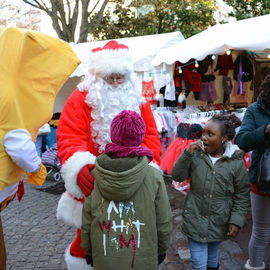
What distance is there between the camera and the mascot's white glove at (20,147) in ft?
5.99

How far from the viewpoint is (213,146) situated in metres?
2.37

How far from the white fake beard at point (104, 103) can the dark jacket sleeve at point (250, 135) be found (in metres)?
0.92

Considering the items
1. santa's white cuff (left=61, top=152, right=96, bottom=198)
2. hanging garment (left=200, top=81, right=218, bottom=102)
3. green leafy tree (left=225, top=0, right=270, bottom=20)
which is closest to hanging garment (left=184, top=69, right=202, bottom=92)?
hanging garment (left=200, top=81, right=218, bottom=102)

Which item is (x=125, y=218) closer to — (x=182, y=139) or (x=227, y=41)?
(x=182, y=139)

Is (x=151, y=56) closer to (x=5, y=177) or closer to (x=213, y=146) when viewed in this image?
(x=213, y=146)

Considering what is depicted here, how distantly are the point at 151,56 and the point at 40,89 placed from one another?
6094 mm

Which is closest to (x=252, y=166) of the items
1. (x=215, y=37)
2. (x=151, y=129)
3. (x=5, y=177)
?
(x=151, y=129)

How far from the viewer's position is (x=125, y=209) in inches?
67.7

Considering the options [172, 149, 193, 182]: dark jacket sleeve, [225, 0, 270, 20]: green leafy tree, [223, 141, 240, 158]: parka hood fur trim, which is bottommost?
[172, 149, 193, 182]: dark jacket sleeve

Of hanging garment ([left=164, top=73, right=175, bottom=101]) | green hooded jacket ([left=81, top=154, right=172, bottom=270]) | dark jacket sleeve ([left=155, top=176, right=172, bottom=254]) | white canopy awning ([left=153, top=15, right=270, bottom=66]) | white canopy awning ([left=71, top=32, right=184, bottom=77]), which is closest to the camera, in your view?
green hooded jacket ([left=81, top=154, right=172, bottom=270])

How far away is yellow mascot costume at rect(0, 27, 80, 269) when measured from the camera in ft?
6.04

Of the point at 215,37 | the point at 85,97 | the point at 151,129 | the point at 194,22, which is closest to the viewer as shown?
the point at 85,97

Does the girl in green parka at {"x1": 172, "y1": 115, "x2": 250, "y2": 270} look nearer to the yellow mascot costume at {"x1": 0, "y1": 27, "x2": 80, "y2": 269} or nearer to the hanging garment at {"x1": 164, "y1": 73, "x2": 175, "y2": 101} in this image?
the yellow mascot costume at {"x1": 0, "y1": 27, "x2": 80, "y2": 269}

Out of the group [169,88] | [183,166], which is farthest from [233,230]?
[169,88]
